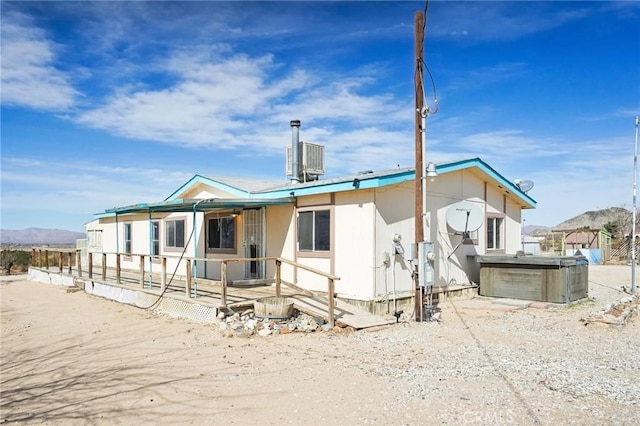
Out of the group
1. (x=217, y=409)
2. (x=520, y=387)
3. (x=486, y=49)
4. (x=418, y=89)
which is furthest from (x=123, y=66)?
(x=520, y=387)

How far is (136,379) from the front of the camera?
580 cm

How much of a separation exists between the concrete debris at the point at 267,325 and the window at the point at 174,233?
22.8ft

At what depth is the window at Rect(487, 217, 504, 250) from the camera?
44.8 ft

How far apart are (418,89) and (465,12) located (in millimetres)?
2509

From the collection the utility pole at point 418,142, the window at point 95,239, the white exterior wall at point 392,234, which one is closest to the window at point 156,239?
the window at point 95,239

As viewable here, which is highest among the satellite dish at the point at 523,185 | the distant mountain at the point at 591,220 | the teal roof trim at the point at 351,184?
the satellite dish at the point at 523,185

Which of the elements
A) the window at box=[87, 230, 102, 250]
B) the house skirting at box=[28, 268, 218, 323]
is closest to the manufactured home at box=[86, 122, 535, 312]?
the house skirting at box=[28, 268, 218, 323]

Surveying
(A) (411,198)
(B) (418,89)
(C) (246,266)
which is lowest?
(C) (246,266)

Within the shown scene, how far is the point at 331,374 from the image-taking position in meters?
5.82

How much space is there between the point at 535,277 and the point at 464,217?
2185 millimetres

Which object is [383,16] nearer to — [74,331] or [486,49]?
[486,49]

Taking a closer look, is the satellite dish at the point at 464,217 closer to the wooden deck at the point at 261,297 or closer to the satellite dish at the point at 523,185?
the wooden deck at the point at 261,297

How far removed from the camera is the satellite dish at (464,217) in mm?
11094

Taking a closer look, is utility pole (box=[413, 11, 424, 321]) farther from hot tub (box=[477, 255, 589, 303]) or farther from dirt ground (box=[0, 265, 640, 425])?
hot tub (box=[477, 255, 589, 303])
